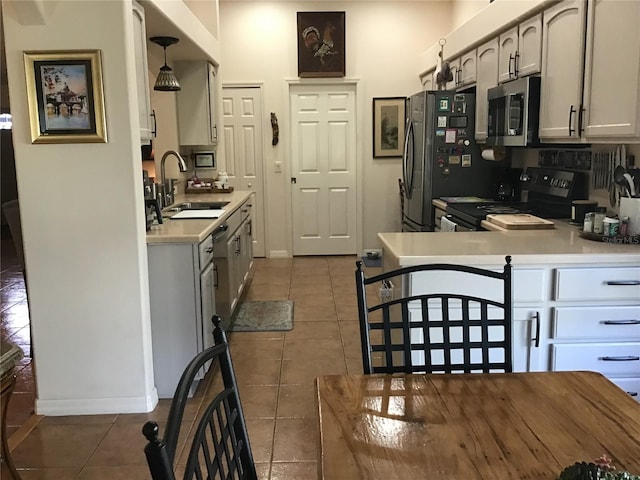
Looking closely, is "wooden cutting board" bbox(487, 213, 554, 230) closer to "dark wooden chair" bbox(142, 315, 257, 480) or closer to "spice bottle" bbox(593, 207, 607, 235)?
"spice bottle" bbox(593, 207, 607, 235)

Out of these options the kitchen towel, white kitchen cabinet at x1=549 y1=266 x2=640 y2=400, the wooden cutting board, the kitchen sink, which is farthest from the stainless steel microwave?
the kitchen sink

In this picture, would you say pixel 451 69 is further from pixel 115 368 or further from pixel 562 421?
pixel 562 421

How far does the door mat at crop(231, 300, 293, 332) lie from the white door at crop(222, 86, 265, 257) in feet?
6.54

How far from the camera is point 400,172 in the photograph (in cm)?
656

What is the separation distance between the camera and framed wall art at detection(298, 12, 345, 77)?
6234 millimetres

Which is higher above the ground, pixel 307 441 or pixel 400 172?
pixel 400 172

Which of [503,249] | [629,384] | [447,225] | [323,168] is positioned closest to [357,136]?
[323,168]

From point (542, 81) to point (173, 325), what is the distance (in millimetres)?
2547

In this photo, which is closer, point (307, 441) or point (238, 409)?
point (238, 409)

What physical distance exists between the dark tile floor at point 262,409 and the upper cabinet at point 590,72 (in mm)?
1859

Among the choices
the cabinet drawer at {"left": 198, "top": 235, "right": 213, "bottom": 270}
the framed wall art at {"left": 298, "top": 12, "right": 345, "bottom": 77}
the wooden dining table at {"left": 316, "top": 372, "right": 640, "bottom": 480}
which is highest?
the framed wall art at {"left": 298, "top": 12, "right": 345, "bottom": 77}

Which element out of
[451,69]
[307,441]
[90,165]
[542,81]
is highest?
[451,69]

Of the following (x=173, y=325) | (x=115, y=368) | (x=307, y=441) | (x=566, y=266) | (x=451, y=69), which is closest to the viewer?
(x=566, y=266)

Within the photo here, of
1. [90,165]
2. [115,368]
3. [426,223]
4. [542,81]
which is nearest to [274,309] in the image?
[426,223]
